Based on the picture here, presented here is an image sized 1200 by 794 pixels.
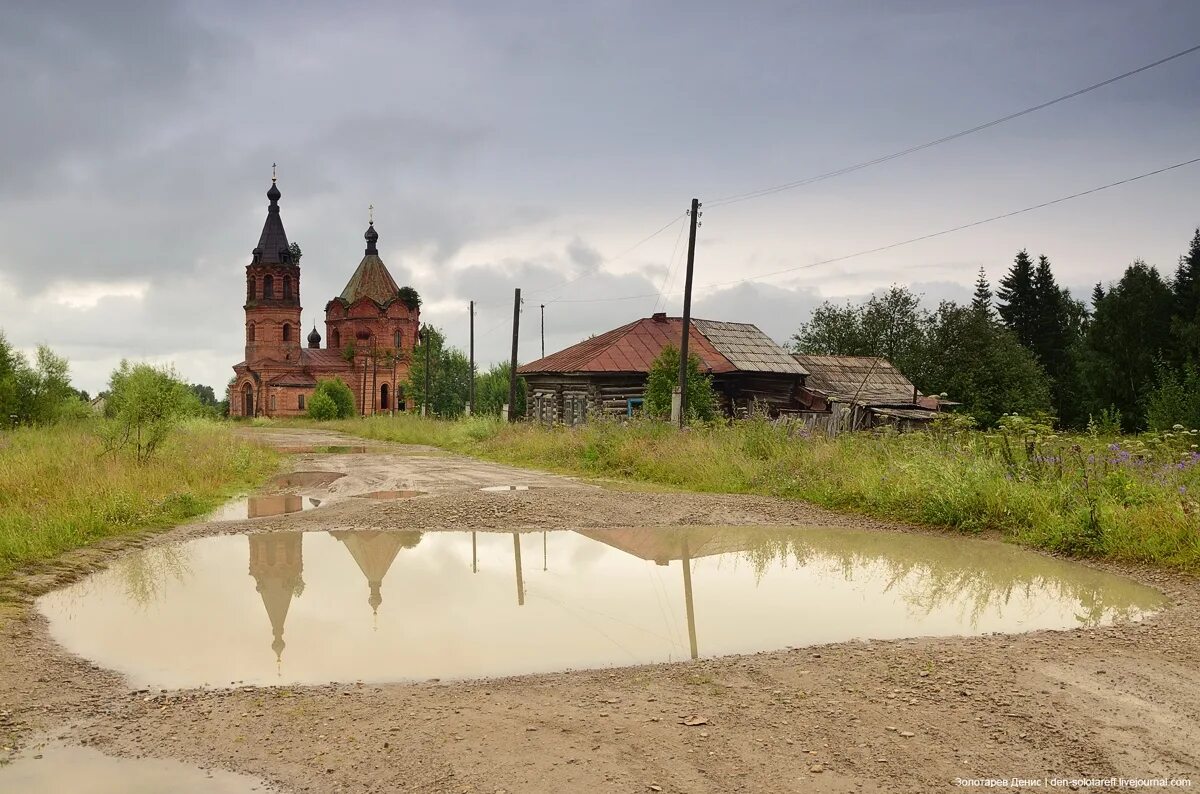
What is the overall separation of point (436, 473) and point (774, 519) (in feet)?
28.5

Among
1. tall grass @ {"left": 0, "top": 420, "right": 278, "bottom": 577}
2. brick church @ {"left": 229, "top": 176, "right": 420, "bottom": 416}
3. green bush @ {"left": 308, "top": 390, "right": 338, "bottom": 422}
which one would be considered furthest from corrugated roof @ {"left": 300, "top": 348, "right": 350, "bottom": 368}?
tall grass @ {"left": 0, "top": 420, "right": 278, "bottom": 577}

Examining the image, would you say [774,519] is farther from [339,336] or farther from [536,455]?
[339,336]

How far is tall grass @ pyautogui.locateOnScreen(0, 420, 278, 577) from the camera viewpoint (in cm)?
862

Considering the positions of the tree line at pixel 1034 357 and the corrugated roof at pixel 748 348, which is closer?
the corrugated roof at pixel 748 348

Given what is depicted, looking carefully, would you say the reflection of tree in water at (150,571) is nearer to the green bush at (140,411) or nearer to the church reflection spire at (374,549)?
the church reflection spire at (374,549)

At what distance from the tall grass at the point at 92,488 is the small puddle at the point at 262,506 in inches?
12.3

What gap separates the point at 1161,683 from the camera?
459cm

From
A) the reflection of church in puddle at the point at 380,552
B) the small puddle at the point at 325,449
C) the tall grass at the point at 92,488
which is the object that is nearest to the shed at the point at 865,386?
the small puddle at the point at 325,449

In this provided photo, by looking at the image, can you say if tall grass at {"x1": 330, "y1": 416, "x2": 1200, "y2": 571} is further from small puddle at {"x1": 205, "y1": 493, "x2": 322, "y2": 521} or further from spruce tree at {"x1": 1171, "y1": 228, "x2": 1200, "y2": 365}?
spruce tree at {"x1": 1171, "y1": 228, "x2": 1200, "y2": 365}

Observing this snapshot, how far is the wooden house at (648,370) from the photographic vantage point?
27.2 m

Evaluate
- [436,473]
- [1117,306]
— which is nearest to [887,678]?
[436,473]

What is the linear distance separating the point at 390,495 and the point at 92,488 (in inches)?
165

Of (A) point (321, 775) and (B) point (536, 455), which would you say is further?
(B) point (536, 455)

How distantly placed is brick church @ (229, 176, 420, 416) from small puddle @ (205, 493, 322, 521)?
48732 millimetres
